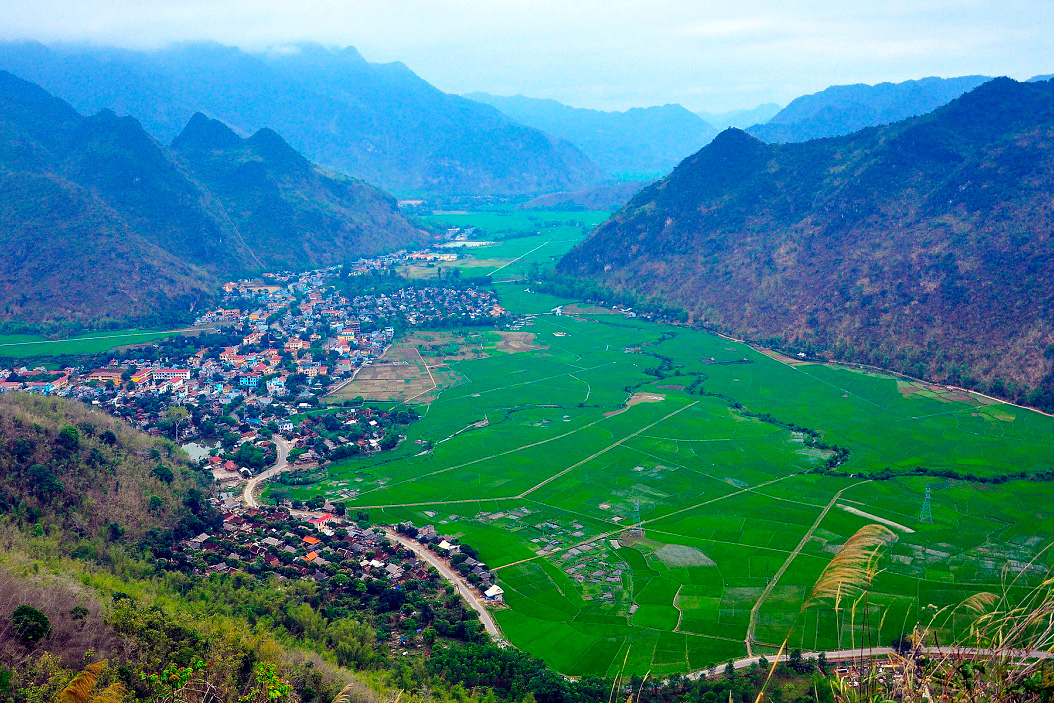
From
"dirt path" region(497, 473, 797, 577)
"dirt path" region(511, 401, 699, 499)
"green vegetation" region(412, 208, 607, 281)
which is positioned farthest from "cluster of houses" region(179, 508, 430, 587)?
"green vegetation" region(412, 208, 607, 281)

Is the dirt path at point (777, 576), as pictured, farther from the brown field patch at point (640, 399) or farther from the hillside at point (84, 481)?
the hillside at point (84, 481)

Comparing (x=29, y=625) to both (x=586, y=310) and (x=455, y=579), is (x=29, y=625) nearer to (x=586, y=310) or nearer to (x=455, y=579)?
(x=455, y=579)

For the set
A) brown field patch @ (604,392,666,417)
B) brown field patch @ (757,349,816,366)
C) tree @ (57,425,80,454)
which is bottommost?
brown field patch @ (604,392,666,417)

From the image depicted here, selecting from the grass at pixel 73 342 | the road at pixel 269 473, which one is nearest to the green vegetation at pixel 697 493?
the road at pixel 269 473

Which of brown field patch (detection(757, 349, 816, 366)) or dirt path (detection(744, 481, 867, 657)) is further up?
brown field patch (detection(757, 349, 816, 366))

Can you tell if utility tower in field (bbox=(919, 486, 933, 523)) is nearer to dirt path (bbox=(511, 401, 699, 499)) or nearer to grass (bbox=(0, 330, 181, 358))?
dirt path (bbox=(511, 401, 699, 499))
